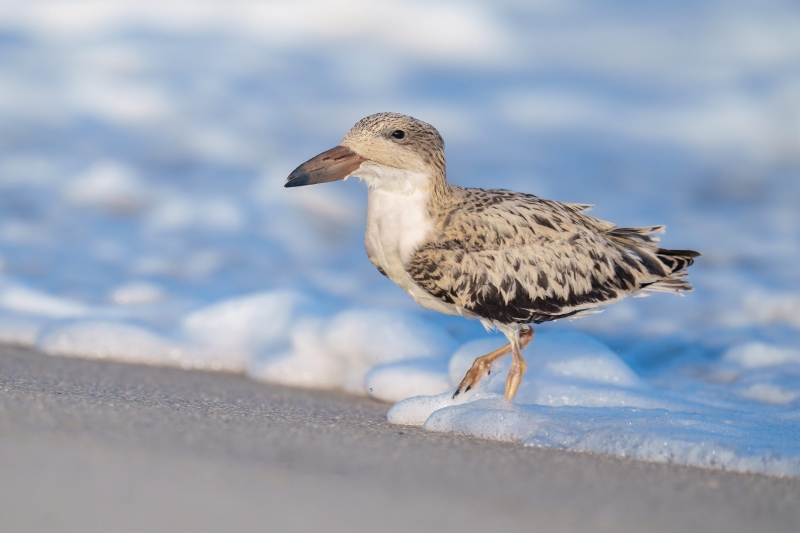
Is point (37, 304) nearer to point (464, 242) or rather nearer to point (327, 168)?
point (327, 168)

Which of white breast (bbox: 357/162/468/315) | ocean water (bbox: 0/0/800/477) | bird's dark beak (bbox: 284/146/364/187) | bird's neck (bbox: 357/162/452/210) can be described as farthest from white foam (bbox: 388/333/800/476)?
bird's dark beak (bbox: 284/146/364/187)

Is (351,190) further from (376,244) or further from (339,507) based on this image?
(339,507)

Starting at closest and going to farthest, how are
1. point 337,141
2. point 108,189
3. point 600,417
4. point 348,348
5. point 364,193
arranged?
point 600,417 → point 348,348 → point 108,189 → point 364,193 → point 337,141

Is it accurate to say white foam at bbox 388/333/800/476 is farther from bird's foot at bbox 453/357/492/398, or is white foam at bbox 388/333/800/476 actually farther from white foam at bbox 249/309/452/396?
white foam at bbox 249/309/452/396

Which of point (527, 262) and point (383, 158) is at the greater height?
point (383, 158)

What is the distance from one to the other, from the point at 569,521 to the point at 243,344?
3787 millimetres

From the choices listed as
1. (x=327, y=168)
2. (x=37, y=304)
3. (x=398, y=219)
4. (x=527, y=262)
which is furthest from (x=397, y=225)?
(x=37, y=304)

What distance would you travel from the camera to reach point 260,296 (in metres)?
6.74

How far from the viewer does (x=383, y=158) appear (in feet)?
15.2

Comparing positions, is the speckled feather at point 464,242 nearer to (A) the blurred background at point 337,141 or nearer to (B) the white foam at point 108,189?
(A) the blurred background at point 337,141

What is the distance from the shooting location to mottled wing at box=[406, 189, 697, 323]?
4598 mm

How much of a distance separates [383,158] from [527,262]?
→ 892mm

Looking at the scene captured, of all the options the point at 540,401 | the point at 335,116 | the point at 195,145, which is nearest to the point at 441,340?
the point at 540,401

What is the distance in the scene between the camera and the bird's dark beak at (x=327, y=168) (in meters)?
4.57
